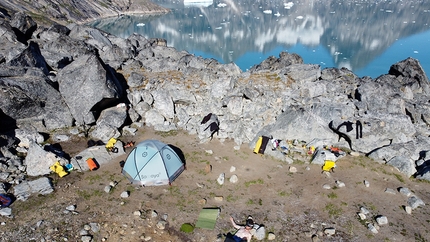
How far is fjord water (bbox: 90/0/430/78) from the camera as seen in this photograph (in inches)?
1916

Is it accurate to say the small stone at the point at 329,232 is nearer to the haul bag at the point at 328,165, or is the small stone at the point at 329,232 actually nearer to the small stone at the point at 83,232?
the haul bag at the point at 328,165

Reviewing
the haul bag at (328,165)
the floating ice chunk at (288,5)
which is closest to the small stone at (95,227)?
the haul bag at (328,165)

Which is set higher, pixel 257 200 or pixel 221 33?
pixel 257 200

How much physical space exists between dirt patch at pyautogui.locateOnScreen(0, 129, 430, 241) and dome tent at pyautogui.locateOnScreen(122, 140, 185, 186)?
351 mm

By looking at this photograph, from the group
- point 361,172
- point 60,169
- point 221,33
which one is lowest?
point 221,33

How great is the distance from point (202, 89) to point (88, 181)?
1028 centimetres

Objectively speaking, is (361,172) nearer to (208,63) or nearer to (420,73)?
(420,73)

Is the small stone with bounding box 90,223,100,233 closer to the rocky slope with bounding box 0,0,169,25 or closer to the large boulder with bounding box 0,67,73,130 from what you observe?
the large boulder with bounding box 0,67,73,130

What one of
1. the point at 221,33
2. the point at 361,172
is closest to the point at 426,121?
the point at 361,172

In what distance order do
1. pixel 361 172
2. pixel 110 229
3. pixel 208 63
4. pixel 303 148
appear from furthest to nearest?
pixel 208 63 → pixel 303 148 → pixel 361 172 → pixel 110 229

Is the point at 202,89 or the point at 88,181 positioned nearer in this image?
the point at 88,181

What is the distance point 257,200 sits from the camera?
12578mm

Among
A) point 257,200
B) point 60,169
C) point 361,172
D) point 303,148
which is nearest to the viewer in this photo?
point 257,200

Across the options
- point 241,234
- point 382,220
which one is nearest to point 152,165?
point 241,234
